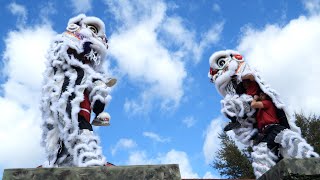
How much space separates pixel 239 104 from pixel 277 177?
6.95 feet

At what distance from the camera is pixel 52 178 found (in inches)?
95.8

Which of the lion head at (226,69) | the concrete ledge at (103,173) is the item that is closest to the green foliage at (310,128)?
the lion head at (226,69)

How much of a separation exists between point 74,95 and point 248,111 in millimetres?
1954

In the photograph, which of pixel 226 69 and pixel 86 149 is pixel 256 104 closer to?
pixel 226 69

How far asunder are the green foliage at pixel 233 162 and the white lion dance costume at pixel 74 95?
10.7 metres

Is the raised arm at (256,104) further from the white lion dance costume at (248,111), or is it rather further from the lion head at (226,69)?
the lion head at (226,69)

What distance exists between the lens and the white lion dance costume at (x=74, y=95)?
Result: 4211 mm

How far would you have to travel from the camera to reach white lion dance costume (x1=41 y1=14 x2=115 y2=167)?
4.21 metres

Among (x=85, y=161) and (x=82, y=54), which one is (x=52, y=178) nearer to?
(x=85, y=161)

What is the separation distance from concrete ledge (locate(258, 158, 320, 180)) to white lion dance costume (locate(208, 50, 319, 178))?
1418mm

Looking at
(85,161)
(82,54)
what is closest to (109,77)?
(82,54)

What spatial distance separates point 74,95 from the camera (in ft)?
14.6

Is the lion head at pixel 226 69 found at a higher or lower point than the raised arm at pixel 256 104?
higher

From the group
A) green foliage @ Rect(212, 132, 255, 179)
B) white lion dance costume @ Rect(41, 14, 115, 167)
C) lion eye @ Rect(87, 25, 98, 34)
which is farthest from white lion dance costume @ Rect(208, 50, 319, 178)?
green foliage @ Rect(212, 132, 255, 179)
